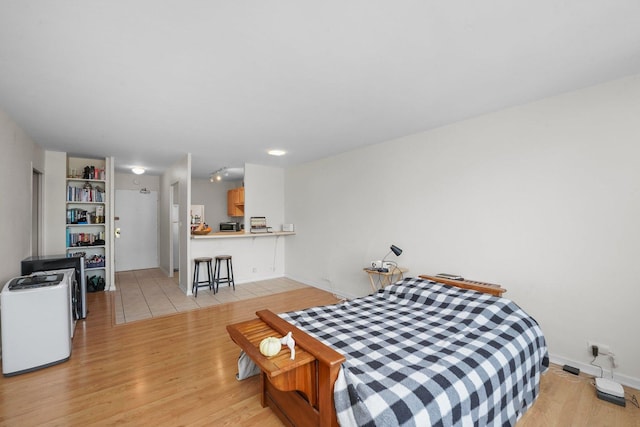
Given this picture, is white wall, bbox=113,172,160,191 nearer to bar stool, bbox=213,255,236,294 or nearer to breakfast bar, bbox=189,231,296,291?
breakfast bar, bbox=189,231,296,291

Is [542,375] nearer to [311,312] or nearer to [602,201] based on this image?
[602,201]

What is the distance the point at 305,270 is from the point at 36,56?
451 centimetres

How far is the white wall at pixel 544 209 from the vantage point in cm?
215

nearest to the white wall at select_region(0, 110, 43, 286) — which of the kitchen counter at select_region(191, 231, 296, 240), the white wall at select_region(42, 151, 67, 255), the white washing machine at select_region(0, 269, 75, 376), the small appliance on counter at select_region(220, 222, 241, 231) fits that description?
the white washing machine at select_region(0, 269, 75, 376)

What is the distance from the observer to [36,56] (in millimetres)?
1810

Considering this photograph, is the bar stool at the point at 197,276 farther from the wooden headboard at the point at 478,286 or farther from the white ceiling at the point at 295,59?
the wooden headboard at the point at 478,286

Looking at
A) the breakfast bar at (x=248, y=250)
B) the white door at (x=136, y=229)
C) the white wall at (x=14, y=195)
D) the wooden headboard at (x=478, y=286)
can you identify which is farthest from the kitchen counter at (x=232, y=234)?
the wooden headboard at (x=478, y=286)

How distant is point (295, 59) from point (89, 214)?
202 inches

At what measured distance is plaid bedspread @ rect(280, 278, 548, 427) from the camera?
1311 millimetres

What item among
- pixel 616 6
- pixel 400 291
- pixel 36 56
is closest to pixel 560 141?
pixel 616 6

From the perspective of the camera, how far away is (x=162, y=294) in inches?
182

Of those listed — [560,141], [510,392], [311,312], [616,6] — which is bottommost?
[510,392]

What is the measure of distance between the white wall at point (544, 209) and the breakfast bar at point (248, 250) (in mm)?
2661

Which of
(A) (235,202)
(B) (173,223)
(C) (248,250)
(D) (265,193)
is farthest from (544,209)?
(B) (173,223)
